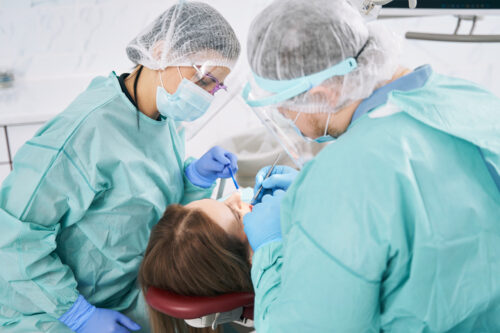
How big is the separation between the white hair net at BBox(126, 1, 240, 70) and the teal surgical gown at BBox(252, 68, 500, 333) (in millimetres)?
678

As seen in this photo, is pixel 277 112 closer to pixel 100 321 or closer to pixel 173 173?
pixel 173 173

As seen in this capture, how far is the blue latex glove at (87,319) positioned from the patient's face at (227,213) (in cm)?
46

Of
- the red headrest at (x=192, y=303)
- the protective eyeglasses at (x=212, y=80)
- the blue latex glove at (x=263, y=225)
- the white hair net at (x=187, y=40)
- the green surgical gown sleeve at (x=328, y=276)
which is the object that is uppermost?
the white hair net at (x=187, y=40)

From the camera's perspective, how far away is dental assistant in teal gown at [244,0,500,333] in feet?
2.93

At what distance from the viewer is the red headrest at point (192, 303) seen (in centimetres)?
130

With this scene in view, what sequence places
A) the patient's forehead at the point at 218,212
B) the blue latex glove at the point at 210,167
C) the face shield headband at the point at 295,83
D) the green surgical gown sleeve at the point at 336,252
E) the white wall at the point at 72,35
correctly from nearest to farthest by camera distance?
the green surgical gown sleeve at the point at 336,252
the face shield headband at the point at 295,83
the patient's forehead at the point at 218,212
the blue latex glove at the point at 210,167
the white wall at the point at 72,35

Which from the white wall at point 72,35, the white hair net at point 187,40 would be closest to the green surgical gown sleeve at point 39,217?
the white hair net at point 187,40

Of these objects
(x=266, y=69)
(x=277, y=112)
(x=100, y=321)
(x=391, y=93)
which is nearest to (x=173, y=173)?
(x=100, y=321)

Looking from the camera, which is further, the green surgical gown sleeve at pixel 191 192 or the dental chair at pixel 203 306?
the green surgical gown sleeve at pixel 191 192

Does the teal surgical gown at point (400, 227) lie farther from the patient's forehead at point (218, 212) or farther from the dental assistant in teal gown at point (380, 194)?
the patient's forehead at point (218, 212)

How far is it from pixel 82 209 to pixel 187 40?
63 cm

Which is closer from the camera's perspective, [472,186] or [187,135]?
[472,186]

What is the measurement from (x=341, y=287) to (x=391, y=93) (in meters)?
0.41

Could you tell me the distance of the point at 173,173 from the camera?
1.79 metres
